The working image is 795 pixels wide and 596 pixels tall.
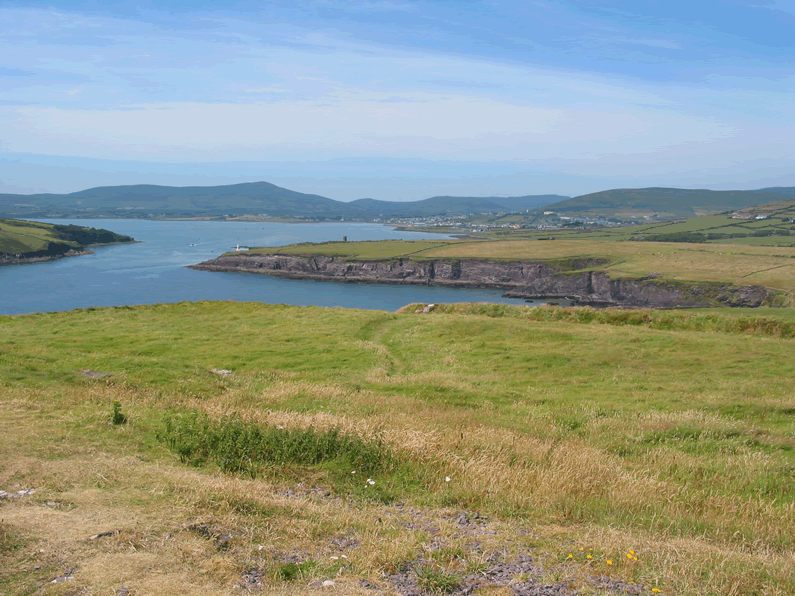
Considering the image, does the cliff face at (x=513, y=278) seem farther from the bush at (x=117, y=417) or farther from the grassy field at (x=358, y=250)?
the bush at (x=117, y=417)

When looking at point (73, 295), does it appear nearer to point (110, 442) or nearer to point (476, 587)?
point (110, 442)

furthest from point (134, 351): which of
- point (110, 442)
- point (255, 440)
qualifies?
point (255, 440)

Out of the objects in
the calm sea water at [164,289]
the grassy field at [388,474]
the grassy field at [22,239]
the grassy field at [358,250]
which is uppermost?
the grassy field at [22,239]

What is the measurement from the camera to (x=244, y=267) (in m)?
154

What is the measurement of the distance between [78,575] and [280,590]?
7.28 feet

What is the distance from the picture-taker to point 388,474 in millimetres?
10055

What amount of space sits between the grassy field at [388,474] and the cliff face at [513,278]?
82500 mm

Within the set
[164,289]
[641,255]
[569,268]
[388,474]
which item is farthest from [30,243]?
[388,474]

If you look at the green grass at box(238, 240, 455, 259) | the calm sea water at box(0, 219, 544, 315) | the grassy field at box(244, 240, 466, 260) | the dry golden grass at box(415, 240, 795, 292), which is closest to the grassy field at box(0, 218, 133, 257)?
the calm sea water at box(0, 219, 544, 315)

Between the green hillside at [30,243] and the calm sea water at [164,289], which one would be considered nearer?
the calm sea water at [164,289]

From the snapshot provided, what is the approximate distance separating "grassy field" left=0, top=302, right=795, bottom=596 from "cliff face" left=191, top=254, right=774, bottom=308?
8250 centimetres

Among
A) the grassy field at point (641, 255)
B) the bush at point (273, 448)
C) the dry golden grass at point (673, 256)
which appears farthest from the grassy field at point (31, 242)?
the bush at point (273, 448)

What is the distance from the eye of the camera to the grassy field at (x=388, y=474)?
654cm

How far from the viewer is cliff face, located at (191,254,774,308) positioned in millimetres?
96688
